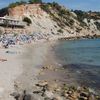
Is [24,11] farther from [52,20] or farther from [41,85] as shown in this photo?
[41,85]

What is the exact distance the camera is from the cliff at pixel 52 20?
102500 mm

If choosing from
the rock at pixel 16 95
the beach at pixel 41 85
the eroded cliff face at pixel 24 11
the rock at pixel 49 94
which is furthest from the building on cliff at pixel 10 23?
the rock at pixel 49 94

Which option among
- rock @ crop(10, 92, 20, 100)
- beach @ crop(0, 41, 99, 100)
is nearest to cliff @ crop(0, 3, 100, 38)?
beach @ crop(0, 41, 99, 100)

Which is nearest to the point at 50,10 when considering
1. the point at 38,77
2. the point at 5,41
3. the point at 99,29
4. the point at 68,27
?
the point at 68,27

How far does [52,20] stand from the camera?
114125 mm

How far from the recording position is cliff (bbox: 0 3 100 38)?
102 m

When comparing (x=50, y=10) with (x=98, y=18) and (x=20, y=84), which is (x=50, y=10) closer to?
(x=98, y=18)

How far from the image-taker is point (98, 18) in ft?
506

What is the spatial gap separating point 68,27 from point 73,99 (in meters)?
103

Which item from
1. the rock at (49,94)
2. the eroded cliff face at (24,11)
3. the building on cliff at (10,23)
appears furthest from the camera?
the eroded cliff face at (24,11)

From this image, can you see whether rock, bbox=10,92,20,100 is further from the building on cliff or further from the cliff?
the cliff

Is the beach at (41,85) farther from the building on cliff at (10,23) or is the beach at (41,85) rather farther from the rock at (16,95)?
the building on cliff at (10,23)

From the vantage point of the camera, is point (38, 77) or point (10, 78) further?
point (38, 77)

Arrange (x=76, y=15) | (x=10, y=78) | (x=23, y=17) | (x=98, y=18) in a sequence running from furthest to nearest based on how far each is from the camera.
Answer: (x=98, y=18), (x=76, y=15), (x=23, y=17), (x=10, y=78)
